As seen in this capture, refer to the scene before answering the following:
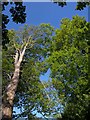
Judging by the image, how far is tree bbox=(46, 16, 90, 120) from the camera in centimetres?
2167

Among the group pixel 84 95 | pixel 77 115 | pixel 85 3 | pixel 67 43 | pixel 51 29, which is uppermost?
pixel 51 29

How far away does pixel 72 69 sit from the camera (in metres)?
23.0

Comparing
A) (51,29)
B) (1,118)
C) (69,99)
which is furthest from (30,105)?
(1,118)

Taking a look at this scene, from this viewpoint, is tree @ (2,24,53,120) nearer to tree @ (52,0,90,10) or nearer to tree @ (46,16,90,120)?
tree @ (46,16,90,120)

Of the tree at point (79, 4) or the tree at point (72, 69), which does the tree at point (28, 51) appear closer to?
the tree at point (72, 69)

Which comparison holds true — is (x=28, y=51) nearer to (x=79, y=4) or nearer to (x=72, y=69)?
(x=72, y=69)

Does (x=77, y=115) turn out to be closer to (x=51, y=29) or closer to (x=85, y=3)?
(x=51, y=29)

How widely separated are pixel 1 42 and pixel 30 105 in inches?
733

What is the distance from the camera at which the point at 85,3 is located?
8.20 meters

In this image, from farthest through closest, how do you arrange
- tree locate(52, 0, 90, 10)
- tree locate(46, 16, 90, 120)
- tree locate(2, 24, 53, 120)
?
tree locate(2, 24, 53, 120) < tree locate(46, 16, 90, 120) < tree locate(52, 0, 90, 10)

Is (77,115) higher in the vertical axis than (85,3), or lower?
lower

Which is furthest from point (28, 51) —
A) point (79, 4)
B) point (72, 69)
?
point (79, 4)

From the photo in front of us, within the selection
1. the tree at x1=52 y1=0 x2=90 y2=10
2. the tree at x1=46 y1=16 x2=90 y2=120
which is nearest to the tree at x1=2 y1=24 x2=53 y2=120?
the tree at x1=46 y1=16 x2=90 y2=120

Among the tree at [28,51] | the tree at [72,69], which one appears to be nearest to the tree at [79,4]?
the tree at [72,69]
